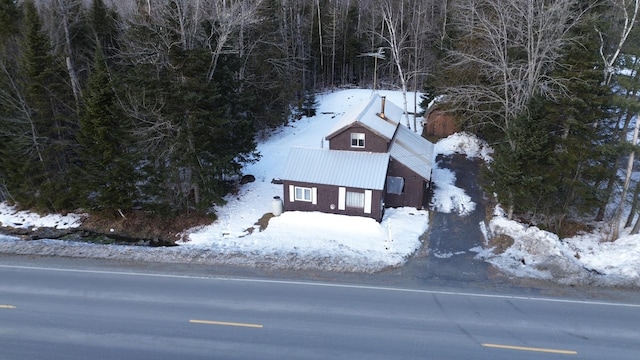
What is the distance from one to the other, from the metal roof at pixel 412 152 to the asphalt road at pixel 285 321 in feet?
35.5

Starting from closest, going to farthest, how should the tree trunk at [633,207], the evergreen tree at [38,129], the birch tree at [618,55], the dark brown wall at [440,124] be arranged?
the birch tree at [618,55] → the tree trunk at [633,207] → the evergreen tree at [38,129] → the dark brown wall at [440,124]

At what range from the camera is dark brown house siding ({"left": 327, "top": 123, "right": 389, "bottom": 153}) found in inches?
953

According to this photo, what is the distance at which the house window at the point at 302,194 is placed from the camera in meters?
24.0

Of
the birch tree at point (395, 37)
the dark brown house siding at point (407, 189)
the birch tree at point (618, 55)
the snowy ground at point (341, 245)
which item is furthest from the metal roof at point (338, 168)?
the birch tree at point (618, 55)

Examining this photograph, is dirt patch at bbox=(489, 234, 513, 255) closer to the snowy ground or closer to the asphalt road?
the snowy ground

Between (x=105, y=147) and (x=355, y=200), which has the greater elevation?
(x=105, y=147)

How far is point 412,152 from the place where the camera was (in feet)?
85.8

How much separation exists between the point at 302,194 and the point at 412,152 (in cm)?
719

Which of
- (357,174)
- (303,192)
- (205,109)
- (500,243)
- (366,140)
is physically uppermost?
(205,109)

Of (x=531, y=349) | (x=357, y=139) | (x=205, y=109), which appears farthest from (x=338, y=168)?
(x=531, y=349)

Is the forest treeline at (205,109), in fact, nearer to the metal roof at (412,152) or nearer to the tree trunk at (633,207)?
the tree trunk at (633,207)

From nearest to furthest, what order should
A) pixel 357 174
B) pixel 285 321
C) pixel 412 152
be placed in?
pixel 285 321
pixel 357 174
pixel 412 152

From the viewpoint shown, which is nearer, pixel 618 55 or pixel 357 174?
pixel 618 55

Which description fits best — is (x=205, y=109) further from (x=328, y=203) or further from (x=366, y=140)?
(x=366, y=140)
